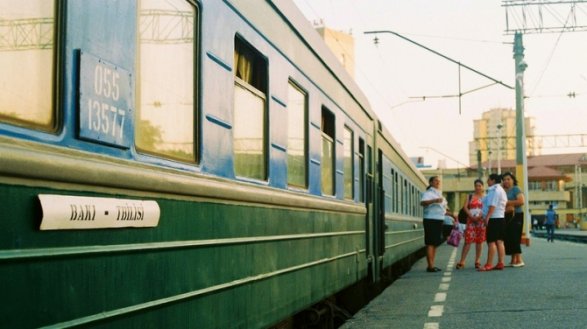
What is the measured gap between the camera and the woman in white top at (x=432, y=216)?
13523mm

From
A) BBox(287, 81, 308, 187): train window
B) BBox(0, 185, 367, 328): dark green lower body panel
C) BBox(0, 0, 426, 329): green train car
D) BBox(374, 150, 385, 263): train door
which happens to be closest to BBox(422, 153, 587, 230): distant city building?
BBox(374, 150, 385, 263): train door

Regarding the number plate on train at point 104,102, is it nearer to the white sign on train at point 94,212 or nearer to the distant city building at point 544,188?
the white sign on train at point 94,212

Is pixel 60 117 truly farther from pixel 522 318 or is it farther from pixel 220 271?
pixel 522 318

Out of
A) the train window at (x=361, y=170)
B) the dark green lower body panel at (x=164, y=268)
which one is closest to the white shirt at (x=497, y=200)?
the train window at (x=361, y=170)

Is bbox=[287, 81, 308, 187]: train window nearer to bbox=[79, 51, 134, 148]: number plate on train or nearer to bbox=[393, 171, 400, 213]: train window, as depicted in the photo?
bbox=[79, 51, 134, 148]: number plate on train

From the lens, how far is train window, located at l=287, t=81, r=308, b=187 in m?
6.27

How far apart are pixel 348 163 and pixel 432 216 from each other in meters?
4.86

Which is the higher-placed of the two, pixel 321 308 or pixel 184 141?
pixel 184 141

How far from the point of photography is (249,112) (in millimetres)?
5277

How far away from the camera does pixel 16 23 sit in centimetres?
269

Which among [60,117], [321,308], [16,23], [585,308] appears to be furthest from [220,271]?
[585,308]

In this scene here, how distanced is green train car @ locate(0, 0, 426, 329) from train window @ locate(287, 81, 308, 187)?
0.07 ft

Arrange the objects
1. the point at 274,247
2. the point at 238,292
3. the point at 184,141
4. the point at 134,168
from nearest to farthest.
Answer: the point at 134,168 → the point at 184,141 → the point at 238,292 → the point at 274,247

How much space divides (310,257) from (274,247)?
3.98 feet
